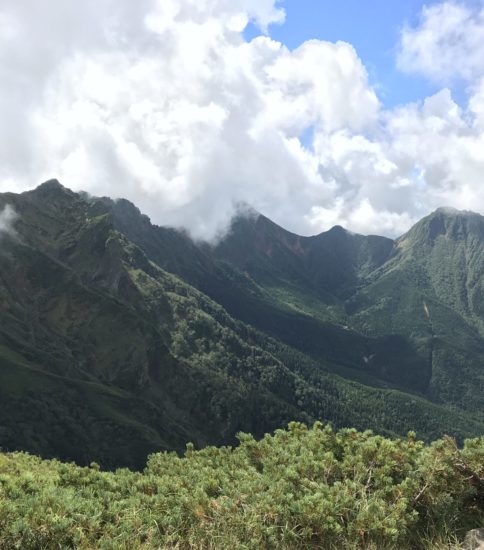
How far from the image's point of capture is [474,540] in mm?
13742

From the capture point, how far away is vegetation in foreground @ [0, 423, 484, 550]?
12.8 metres

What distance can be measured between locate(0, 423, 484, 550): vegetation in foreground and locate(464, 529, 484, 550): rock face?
0.55 m

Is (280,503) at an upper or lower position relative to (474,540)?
lower

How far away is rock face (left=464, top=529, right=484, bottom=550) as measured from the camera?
44.4ft

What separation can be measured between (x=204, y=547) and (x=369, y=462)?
22.6ft

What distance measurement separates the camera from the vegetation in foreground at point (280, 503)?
1281 centimetres

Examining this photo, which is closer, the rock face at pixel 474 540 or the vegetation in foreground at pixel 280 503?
the vegetation in foreground at pixel 280 503

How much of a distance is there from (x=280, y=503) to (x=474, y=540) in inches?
219

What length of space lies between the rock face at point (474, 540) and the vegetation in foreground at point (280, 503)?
0.55 metres

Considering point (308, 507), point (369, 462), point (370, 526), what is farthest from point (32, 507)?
point (369, 462)

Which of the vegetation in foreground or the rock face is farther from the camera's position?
the rock face

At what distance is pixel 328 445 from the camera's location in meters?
19.4

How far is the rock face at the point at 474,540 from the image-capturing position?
1355 centimetres

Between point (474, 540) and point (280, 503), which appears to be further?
point (280, 503)
